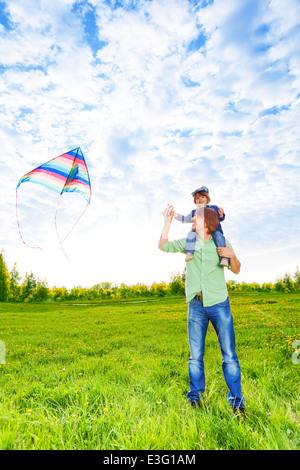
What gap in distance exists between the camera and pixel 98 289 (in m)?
53.9

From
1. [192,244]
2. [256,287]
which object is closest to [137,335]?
[192,244]

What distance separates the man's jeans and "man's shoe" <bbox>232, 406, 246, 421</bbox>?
0.13ft

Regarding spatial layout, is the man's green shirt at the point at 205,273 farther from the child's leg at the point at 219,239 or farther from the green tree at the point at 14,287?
the green tree at the point at 14,287

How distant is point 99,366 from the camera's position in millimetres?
5566

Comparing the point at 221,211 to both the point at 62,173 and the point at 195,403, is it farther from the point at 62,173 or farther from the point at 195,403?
the point at 62,173

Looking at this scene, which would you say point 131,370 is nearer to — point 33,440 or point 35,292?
point 33,440

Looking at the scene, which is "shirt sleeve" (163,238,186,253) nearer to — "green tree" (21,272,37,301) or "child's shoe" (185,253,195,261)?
"child's shoe" (185,253,195,261)

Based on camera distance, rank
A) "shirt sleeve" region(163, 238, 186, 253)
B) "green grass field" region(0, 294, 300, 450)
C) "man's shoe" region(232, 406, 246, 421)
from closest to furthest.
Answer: "green grass field" region(0, 294, 300, 450) → "man's shoe" region(232, 406, 246, 421) → "shirt sleeve" region(163, 238, 186, 253)

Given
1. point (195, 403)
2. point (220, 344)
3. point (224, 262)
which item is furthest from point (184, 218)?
point (195, 403)

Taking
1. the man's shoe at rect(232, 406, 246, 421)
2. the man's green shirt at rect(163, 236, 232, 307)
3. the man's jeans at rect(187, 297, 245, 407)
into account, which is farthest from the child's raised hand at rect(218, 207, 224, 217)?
the man's shoe at rect(232, 406, 246, 421)

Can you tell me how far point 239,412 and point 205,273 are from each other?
152 cm

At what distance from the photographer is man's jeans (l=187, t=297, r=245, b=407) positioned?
3.09m
